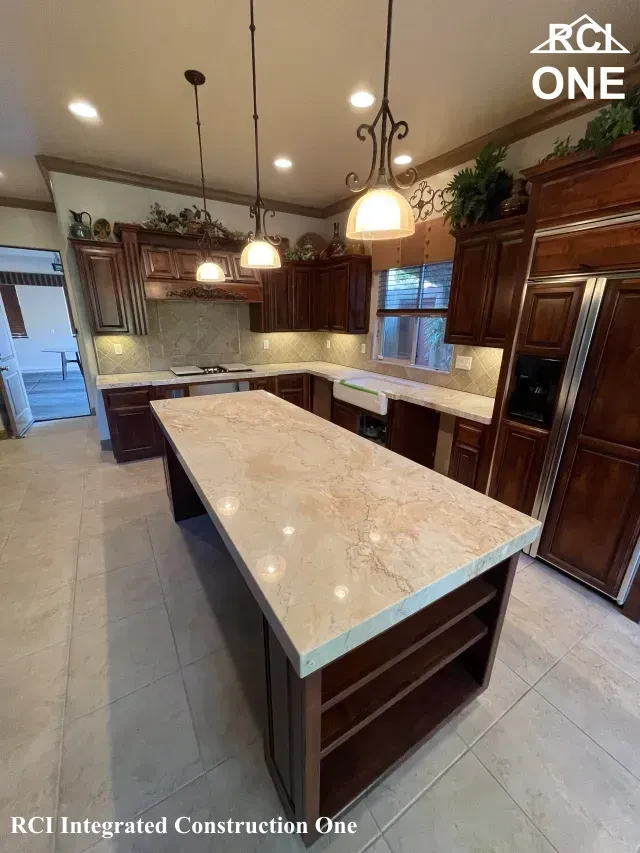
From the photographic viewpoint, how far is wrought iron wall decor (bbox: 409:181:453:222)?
3.12 metres

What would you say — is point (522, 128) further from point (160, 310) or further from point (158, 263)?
point (160, 310)

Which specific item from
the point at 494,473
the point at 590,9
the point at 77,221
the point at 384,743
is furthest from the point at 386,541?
the point at 77,221

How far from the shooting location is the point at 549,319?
1.99 m

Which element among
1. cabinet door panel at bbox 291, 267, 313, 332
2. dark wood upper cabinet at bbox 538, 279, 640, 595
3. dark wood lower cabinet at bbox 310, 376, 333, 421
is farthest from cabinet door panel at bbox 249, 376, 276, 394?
dark wood upper cabinet at bbox 538, 279, 640, 595

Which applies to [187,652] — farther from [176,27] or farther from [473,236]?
[473,236]

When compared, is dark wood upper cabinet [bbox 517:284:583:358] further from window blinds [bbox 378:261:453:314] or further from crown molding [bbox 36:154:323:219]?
crown molding [bbox 36:154:323:219]

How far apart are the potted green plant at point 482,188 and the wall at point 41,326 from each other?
1144 centimetres

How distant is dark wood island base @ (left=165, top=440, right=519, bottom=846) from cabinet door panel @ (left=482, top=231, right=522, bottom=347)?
6.14 feet

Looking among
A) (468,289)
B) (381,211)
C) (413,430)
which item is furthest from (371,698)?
(468,289)

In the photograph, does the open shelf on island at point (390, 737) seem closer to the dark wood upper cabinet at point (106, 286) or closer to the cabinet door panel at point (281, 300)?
the dark wood upper cabinet at point (106, 286)

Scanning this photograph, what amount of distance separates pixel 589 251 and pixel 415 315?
1.78 m

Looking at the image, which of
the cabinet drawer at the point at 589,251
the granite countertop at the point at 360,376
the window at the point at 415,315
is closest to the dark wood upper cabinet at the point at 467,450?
the granite countertop at the point at 360,376

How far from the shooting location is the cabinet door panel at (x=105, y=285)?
10.7 ft

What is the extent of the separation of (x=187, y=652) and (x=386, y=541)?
1.30 meters
